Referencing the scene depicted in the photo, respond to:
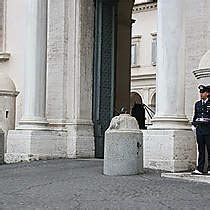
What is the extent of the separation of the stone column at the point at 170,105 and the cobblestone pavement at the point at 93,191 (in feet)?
2.12

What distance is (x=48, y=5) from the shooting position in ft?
57.1

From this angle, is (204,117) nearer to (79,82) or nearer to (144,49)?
(79,82)

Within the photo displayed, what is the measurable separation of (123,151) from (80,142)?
5267mm

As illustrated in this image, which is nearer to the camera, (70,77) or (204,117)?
(204,117)

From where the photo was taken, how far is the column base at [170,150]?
41.8 feet

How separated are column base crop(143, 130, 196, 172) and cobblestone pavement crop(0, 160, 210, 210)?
0.52 metres

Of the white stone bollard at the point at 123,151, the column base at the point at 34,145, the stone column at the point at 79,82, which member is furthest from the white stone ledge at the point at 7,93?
the white stone bollard at the point at 123,151

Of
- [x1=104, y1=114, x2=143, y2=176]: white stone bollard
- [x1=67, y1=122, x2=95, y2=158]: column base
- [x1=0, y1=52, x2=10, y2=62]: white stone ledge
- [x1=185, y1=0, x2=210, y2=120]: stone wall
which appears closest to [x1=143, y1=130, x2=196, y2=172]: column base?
[x1=185, y1=0, x2=210, y2=120]: stone wall

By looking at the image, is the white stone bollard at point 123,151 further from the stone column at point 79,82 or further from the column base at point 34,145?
the stone column at point 79,82

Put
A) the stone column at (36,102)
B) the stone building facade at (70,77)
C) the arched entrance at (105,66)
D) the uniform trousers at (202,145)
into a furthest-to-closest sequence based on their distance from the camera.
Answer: the arched entrance at (105,66) → the stone column at (36,102) → the stone building facade at (70,77) → the uniform trousers at (202,145)

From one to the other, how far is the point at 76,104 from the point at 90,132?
92cm

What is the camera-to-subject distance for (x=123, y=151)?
459 inches

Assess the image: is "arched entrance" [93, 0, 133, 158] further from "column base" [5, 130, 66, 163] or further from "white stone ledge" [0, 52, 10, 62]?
"white stone ledge" [0, 52, 10, 62]

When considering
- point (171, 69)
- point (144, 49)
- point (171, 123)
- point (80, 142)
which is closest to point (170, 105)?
point (171, 123)
